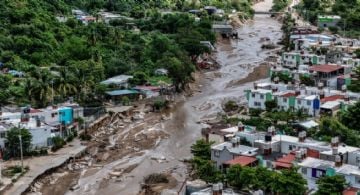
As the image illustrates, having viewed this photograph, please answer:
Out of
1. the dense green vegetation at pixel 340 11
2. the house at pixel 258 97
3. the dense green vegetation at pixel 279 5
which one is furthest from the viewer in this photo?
the dense green vegetation at pixel 279 5

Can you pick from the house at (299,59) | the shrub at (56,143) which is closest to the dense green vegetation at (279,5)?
the house at (299,59)

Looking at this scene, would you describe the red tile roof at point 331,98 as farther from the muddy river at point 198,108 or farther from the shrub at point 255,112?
the muddy river at point 198,108

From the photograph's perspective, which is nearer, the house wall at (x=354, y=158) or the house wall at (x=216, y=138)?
the house wall at (x=354, y=158)

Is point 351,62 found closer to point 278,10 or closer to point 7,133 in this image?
point 7,133

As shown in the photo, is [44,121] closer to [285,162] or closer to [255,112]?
[255,112]

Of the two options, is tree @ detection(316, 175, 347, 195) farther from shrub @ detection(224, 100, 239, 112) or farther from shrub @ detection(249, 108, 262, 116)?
shrub @ detection(224, 100, 239, 112)

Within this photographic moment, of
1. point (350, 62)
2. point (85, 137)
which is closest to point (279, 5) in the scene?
point (350, 62)

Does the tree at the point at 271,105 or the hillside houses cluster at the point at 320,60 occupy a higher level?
the hillside houses cluster at the point at 320,60

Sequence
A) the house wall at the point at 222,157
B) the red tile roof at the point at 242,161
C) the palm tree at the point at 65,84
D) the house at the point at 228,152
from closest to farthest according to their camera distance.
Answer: the red tile roof at the point at 242,161 < the house at the point at 228,152 < the house wall at the point at 222,157 < the palm tree at the point at 65,84
